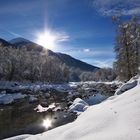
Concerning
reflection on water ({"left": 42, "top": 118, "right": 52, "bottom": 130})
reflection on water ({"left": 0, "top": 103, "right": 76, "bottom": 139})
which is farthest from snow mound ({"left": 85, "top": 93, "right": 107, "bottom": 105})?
reflection on water ({"left": 42, "top": 118, "right": 52, "bottom": 130})

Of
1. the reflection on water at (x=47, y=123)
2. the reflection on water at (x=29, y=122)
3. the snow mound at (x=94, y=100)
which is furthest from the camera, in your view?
the snow mound at (x=94, y=100)

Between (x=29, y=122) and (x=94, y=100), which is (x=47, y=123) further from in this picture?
(x=94, y=100)

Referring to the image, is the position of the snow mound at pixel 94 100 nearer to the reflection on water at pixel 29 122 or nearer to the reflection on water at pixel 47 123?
the reflection on water at pixel 29 122

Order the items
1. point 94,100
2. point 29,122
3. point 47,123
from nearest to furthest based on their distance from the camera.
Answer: point 47,123 < point 29,122 < point 94,100

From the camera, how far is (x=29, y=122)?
22.7 meters

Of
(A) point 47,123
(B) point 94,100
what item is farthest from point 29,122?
(B) point 94,100

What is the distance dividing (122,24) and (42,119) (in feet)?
80.4

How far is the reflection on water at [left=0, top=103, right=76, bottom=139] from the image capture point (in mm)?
19688

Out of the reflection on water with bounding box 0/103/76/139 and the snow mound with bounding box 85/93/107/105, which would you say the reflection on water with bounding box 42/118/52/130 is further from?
the snow mound with bounding box 85/93/107/105

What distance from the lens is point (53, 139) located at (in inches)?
384

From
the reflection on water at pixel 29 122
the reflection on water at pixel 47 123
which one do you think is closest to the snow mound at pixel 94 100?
the reflection on water at pixel 29 122

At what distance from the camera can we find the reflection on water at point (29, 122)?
1969 cm

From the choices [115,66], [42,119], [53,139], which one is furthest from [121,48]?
[53,139]

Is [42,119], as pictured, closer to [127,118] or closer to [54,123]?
[54,123]
